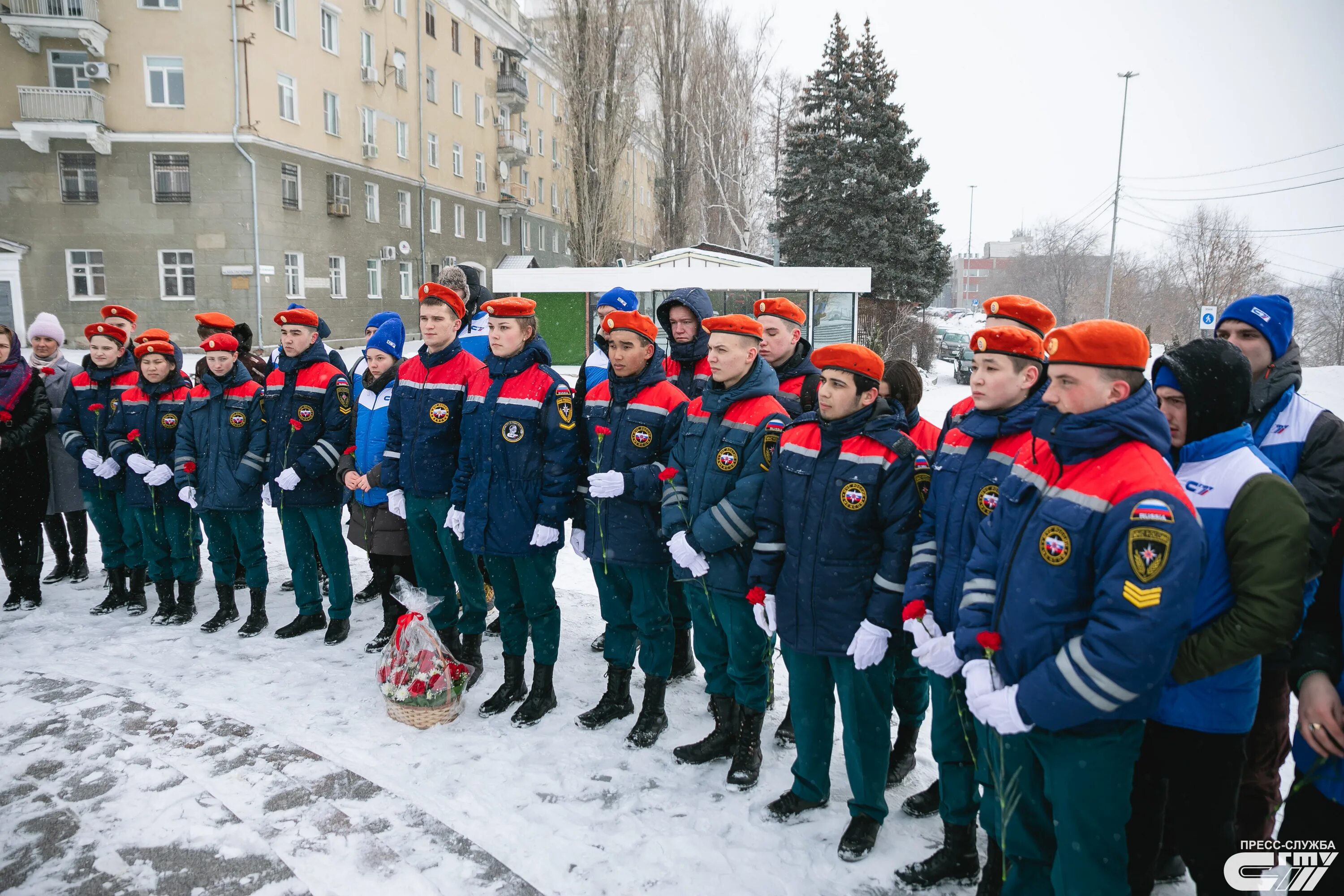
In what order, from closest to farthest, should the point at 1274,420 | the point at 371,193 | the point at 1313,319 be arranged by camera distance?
the point at 1274,420 < the point at 371,193 < the point at 1313,319

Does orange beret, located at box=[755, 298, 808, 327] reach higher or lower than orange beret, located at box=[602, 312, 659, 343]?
higher

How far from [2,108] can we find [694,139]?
21.6 metres

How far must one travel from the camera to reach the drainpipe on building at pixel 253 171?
22.6 metres

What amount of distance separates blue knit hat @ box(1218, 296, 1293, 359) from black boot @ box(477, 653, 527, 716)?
13.2ft

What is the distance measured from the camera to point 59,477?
685 centimetres

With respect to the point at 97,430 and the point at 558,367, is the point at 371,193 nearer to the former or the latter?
the point at 558,367

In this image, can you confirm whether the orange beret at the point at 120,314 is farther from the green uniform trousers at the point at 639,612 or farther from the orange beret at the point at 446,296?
the green uniform trousers at the point at 639,612

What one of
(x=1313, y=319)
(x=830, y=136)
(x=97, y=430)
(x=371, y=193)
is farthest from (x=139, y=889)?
(x=1313, y=319)

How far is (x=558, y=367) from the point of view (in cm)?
2122

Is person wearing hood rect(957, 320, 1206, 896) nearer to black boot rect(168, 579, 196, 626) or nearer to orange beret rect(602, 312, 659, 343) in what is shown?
orange beret rect(602, 312, 659, 343)

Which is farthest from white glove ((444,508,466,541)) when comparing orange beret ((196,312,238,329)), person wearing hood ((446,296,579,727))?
orange beret ((196,312,238,329))

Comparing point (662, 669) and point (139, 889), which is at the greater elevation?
point (662, 669)

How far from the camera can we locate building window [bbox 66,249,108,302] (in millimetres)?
23391

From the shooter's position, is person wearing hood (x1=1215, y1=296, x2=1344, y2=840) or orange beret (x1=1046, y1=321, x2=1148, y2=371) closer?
orange beret (x1=1046, y1=321, x2=1148, y2=371)
